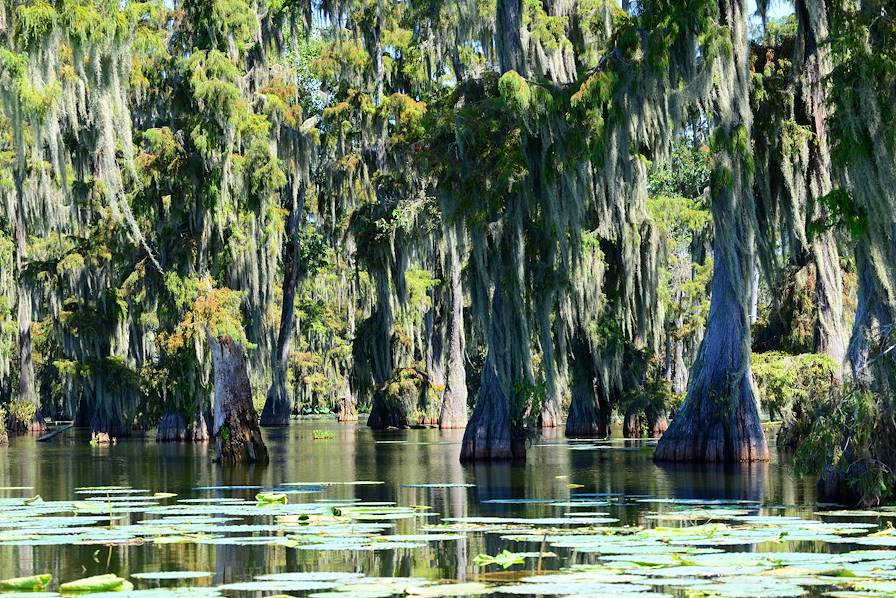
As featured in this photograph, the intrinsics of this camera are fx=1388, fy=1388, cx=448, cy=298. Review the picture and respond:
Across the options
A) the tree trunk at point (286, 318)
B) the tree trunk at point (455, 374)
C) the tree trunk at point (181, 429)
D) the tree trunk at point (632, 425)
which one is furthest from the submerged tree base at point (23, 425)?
the tree trunk at point (632, 425)

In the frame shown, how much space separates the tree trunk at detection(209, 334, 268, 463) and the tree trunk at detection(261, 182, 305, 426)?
11373 millimetres

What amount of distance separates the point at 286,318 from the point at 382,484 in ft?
82.7

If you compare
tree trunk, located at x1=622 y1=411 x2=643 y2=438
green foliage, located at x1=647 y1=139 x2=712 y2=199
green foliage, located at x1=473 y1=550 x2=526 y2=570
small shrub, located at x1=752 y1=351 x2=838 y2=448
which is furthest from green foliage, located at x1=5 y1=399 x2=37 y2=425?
green foliage, located at x1=473 y1=550 x2=526 y2=570

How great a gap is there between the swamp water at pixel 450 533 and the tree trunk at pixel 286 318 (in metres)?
18.4

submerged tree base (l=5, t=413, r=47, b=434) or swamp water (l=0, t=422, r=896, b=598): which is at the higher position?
submerged tree base (l=5, t=413, r=47, b=434)

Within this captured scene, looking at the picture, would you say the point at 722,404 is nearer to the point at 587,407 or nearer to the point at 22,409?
the point at 587,407

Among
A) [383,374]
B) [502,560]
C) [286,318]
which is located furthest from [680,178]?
[502,560]

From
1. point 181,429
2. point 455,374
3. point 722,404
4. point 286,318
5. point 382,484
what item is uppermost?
point 286,318

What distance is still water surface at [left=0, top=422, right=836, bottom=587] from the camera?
936 cm

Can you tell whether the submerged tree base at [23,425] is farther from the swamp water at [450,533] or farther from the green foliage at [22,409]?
the swamp water at [450,533]

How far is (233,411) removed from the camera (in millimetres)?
23641

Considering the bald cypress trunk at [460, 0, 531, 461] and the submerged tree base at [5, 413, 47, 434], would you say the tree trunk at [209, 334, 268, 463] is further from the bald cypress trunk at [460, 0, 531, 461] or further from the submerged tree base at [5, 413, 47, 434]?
the submerged tree base at [5, 413, 47, 434]

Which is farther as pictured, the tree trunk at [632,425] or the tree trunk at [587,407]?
the tree trunk at [632,425]

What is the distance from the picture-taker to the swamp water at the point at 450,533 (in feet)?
26.5
